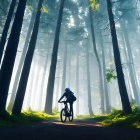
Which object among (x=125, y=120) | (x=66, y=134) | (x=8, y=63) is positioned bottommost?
(x=66, y=134)

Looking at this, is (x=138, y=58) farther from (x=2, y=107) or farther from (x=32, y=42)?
(x=2, y=107)

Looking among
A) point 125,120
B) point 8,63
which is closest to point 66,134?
point 125,120

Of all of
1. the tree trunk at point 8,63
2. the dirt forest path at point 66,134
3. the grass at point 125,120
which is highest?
the tree trunk at point 8,63

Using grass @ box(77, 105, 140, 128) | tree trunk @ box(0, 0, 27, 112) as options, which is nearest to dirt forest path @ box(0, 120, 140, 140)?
grass @ box(77, 105, 140, 128)

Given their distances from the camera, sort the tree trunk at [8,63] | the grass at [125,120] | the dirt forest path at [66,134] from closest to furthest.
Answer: the dirt forest path at [66,134] < the grass at [125,120] < the tree trunk at [8,63]

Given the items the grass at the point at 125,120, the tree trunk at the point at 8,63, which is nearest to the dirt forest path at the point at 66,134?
the grass at the point at 125,120

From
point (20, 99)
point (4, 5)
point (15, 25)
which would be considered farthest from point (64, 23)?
point (20, 99)

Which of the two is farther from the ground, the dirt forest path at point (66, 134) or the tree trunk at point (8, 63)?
the tree trunk at point (8, 63)

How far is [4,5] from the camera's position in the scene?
1241cm

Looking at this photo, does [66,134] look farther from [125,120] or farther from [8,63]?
[8,63]

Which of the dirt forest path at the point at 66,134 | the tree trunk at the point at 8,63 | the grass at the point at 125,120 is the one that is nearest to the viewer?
the dirt forest path at the point at 66,134

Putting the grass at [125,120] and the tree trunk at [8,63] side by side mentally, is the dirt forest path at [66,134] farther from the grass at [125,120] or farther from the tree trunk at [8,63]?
the tree trunk at [8,63]

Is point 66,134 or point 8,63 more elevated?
point 8,63

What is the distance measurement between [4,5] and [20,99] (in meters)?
10.7
